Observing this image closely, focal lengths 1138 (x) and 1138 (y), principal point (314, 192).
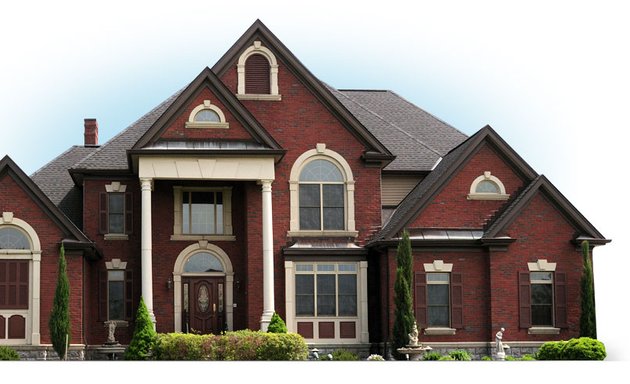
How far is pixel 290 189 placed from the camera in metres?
39.1

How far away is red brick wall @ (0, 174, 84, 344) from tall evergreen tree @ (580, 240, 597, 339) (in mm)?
16140

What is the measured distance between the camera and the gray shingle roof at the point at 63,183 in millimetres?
41094

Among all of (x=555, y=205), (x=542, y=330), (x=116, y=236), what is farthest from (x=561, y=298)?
(x=116, y=236)

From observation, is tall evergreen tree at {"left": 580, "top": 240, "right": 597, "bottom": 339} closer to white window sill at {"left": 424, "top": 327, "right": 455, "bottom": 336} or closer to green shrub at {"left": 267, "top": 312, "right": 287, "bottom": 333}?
white window sill at {"left": 424, "top": 327, "right": 455, "bottom": 336}

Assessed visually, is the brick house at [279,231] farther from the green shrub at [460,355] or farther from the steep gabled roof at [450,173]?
the green shrub at [460,355]

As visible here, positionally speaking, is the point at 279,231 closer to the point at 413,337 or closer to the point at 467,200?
the point at 413,337

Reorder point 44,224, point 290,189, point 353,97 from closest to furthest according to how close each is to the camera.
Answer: point 44,224 → point 290,189 → point 353,97

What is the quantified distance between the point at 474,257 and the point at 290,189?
666 cm

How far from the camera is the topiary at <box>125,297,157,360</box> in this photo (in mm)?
35156

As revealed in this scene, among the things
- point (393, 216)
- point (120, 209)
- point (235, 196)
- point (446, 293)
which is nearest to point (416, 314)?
point (446, 293)

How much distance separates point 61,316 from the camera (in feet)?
116

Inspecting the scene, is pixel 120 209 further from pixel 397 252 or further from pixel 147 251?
pixel 397 252

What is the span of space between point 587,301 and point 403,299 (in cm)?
604

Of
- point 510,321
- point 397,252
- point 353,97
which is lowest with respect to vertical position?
point 510,321
